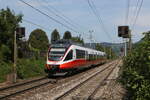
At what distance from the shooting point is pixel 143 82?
344 inches

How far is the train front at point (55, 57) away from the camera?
82.4ft

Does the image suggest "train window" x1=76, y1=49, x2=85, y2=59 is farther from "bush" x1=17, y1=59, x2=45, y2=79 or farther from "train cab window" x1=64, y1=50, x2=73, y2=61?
"bush" x1=17, y1=59, x2=45, y2=79

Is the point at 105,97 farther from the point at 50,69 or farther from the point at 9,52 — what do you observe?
the point at 9,52

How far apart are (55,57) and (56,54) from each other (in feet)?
0.88

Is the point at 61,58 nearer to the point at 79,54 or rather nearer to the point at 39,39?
the point at 79,54

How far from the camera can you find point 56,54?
2564 cm

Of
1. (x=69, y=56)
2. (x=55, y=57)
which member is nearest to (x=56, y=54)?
(x=55, y=57)

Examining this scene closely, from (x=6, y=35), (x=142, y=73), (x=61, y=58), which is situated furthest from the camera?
(x=6, y=35)

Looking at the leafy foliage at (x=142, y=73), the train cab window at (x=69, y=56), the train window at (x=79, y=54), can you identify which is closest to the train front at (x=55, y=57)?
the train cab window at (x=69, y=56)

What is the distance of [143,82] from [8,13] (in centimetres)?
2920

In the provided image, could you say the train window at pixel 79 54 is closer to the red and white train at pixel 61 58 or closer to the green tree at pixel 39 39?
the red and white train at pixel 61 58

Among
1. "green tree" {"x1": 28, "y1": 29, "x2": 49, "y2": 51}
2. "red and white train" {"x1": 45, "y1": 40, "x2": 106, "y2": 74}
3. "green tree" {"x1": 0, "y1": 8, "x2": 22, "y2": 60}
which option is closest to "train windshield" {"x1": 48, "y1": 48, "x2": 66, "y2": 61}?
"red and white train" {"x1": 45, "y1": 40, "x2": 106, "y2": 74}

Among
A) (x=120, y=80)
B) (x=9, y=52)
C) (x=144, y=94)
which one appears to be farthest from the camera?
(x=9, y=52)

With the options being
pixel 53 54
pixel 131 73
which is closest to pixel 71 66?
pixel 53 54
